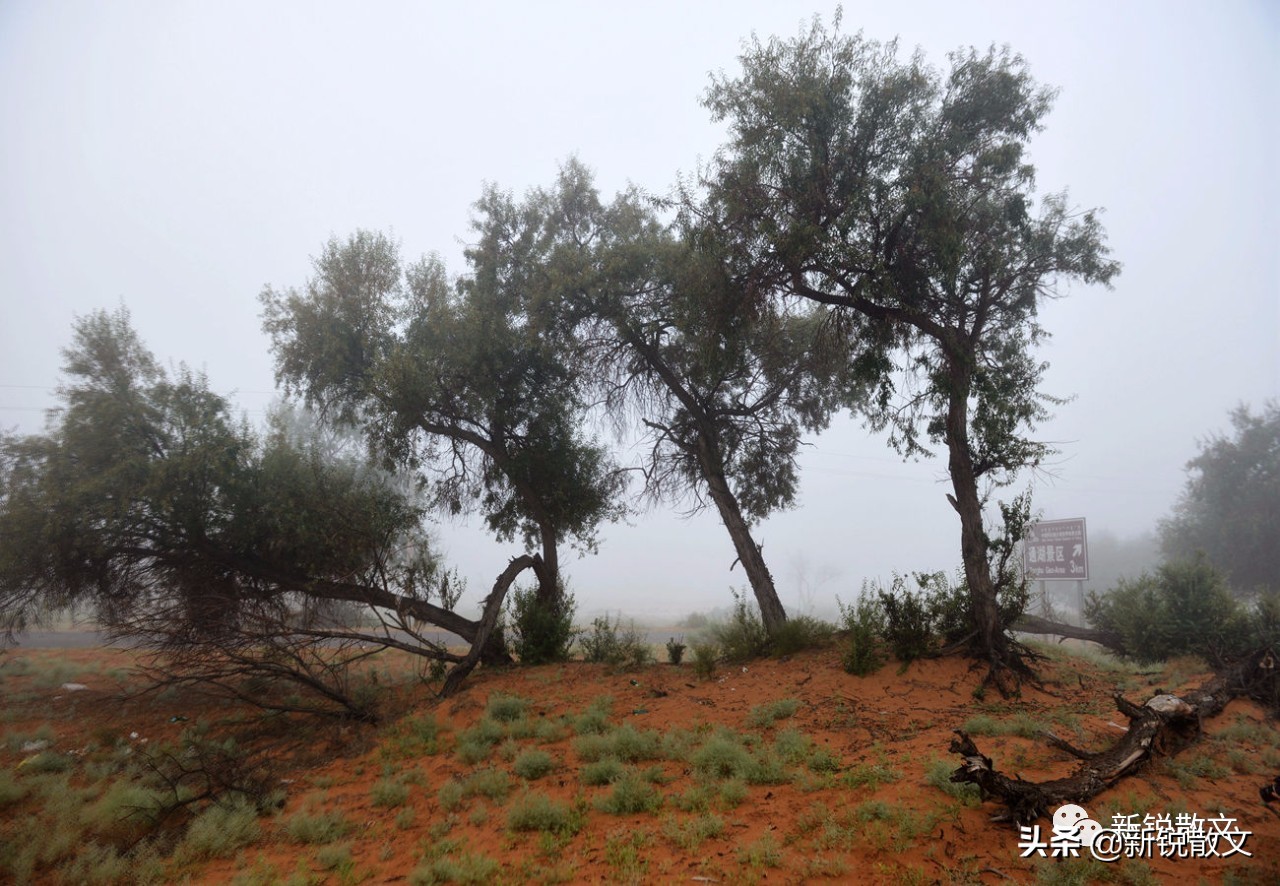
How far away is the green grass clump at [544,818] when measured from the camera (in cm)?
623

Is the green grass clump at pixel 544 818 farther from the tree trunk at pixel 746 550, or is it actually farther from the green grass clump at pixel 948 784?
the tree trunk at pixel 746 550

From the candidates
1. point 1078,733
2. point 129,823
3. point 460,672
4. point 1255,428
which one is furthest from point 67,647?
point 1255,428

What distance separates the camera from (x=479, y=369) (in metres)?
14.6

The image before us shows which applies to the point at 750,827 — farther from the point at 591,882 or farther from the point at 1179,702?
the point at 1179,702

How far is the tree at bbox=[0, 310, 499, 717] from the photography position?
12412mm

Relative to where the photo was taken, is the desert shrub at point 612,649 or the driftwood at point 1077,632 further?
the driftwood at point 1077,632

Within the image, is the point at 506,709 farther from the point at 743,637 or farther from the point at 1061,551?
the point at 1061,551

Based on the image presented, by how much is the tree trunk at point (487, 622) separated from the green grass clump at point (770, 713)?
5.82 meters

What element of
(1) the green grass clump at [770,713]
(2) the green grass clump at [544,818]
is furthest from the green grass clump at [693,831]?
(1) the green grass clump at [770,713]

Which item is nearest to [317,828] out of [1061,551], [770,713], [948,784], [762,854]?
[762,854]

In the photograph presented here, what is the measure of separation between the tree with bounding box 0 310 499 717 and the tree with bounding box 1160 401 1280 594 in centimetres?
3517

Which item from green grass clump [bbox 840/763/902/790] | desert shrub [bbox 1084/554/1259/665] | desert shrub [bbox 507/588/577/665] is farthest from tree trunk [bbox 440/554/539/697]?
desert shrub [bbox 1084/554/1259/665]

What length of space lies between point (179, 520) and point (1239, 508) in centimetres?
4432

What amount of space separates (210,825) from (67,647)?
20.5m
